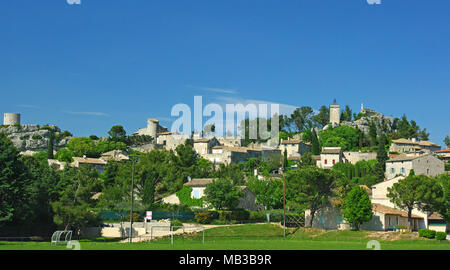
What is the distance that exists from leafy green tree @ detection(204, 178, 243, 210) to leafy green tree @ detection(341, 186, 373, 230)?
13.9 m

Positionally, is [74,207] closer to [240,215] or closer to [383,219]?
[240,215]

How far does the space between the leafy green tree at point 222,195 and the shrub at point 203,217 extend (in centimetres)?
455

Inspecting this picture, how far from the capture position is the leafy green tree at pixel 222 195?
2490 inches

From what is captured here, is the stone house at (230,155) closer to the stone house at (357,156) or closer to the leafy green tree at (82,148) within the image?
the stone house at (357,156)

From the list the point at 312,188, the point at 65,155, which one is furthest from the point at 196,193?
the point at 65,155

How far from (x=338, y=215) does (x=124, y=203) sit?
85.4 ft

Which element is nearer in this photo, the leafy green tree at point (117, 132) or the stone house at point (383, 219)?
the stone house at point (383, 219)

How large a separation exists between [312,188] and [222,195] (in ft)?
36.5

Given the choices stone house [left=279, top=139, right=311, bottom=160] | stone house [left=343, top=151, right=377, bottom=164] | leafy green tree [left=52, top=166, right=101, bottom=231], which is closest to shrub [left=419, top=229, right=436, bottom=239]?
leafy green tree [left=52, top=166, right=101, bottom=231]

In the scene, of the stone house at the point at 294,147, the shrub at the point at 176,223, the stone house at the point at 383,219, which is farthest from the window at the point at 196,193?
the stone house at the point at 294,147

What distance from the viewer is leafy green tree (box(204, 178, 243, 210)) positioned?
63.2m

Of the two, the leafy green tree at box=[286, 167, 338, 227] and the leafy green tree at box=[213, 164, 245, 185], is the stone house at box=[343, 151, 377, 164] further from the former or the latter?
the leafy green tree at box=[286, 167, 338, 227]

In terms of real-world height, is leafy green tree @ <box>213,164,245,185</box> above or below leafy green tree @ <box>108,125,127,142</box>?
below
